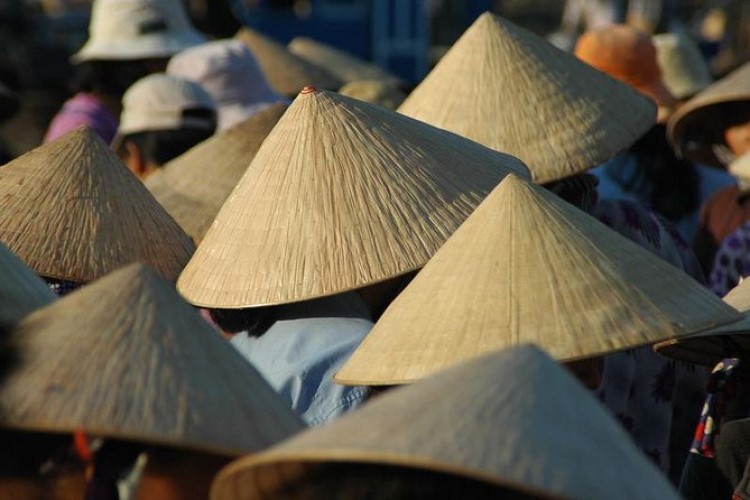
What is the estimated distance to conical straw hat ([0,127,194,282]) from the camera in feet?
11.1

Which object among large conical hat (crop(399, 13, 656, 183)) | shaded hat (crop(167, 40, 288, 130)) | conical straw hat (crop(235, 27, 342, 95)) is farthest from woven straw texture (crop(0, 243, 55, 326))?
conical straw hat (crop(235, 27, 342, 95))

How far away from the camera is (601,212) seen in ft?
13.3

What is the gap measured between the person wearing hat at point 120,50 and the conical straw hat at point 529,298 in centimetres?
362

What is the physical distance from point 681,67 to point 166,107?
3.39 meters

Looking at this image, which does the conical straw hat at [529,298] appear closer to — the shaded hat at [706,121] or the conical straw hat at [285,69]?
the shaded hat at [706,121]

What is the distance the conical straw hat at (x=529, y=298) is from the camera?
101 inches

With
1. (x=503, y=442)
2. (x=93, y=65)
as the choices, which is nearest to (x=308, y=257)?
(x=503, y=442)

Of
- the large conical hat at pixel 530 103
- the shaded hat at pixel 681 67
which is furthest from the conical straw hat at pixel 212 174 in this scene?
the shaded hat at pixel 681 67

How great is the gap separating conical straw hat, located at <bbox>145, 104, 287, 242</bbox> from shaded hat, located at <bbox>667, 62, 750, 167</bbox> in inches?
66.5

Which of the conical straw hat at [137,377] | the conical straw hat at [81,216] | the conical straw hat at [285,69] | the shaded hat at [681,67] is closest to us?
the conical straw hat at [137,377]

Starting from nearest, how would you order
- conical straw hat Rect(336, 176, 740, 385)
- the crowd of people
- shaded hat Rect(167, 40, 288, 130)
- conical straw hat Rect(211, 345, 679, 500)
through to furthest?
conical straw hat Rect(211, 345, 679, 500), the crowd of people, conical straw hat Rect(336, 176, 740, 385), shaded hat Rect(167, 40, 288, 130)

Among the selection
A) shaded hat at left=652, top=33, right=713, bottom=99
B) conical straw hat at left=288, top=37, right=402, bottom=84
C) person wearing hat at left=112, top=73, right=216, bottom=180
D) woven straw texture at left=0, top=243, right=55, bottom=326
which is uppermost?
woven straw texture at left=0, top=243, right=55, bottom=326

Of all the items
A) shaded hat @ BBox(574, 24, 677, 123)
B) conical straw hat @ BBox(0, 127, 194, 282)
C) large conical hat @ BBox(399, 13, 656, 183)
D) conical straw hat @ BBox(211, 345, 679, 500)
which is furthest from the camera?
shaded hat @ BBox(574, 24, 677, 123)

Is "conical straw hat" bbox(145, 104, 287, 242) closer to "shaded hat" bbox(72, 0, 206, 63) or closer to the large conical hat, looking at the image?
the large conical hat
